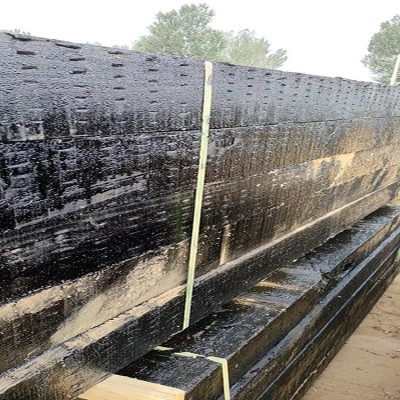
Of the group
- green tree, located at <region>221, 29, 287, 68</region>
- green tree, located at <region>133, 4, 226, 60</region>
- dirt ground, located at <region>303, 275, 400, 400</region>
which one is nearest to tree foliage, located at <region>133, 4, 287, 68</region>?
green tree, located at <region>133, 4, 226, 60</region>

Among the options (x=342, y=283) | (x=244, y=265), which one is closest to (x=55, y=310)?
(x=244, y=265)

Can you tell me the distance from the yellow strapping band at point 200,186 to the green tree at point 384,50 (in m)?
30.8

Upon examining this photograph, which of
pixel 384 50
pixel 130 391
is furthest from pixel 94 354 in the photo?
pixel 384 50

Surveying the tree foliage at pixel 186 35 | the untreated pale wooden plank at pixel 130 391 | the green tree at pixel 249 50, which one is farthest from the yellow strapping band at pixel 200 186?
the green tree at pixel 249 50

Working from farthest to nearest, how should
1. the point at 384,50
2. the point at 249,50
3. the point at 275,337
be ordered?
the point at 249,50 < the point at 384,50 < the point at 275,337

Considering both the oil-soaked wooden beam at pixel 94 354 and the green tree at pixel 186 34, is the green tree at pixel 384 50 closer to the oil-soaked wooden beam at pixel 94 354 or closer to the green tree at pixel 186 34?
the green tree at pixel 186 34

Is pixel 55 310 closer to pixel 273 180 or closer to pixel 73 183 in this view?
pixel 73 183

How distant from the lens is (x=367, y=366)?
147 inches

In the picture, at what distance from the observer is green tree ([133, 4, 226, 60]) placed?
95.1 feet

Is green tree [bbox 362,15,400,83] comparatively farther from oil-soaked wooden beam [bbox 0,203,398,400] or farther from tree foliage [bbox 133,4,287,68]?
oil-soaked wooden beam [bbox 0,203,398,400]

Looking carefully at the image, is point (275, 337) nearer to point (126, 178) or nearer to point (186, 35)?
point (126, 178)

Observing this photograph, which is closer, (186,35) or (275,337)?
(275,337)

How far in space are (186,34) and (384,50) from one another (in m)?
15.5

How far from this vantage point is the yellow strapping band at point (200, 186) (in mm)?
1477
